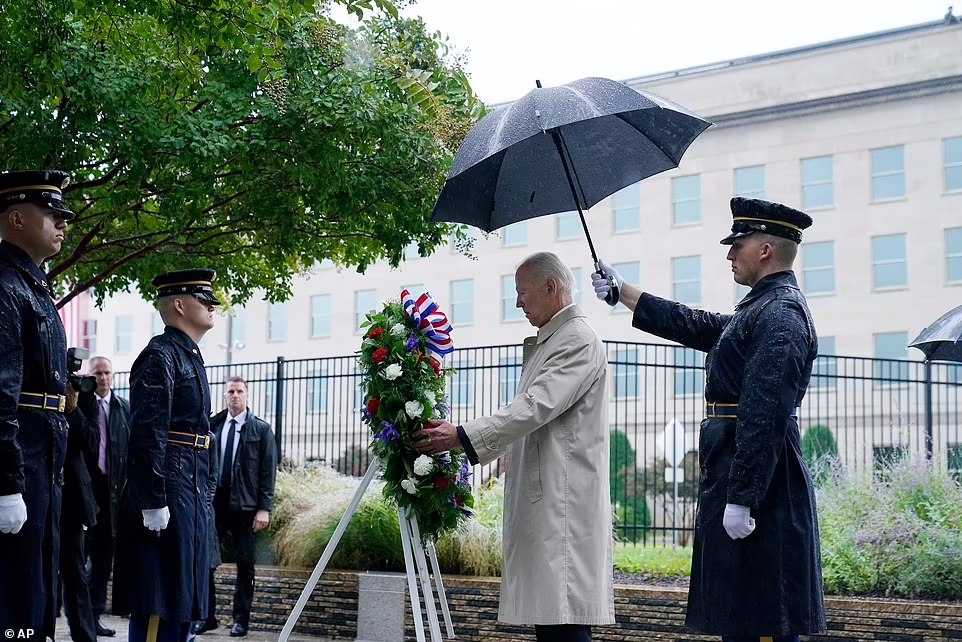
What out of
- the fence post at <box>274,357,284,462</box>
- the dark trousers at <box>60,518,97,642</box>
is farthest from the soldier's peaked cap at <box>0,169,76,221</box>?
the fence post at <box>274,357,284,462</box>

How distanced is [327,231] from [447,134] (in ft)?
6.30

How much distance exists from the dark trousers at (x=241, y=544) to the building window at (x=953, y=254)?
37.6 metres

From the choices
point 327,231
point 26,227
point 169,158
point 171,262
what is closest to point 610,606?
point 26,227

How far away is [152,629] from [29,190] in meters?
2.67

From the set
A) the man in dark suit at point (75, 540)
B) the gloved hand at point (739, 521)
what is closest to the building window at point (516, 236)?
the man in dark suit at point (75, 540)

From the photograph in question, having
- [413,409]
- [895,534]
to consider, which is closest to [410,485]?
[413,409]

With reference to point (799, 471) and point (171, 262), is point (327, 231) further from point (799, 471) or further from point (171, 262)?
point (799, 471)

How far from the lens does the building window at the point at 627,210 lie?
157ft

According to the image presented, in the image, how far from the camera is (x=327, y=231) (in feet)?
37.1

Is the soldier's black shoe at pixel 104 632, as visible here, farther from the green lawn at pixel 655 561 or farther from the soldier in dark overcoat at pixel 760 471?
the soldier in dark overcoat at pixel 760 471

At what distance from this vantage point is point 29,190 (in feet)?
18.0

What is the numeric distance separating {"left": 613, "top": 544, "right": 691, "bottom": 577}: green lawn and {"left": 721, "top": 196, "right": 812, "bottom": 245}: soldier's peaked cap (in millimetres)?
5536

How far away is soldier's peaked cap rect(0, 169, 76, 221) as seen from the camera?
5488mm

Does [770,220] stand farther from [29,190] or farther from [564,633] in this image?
[29,190]
